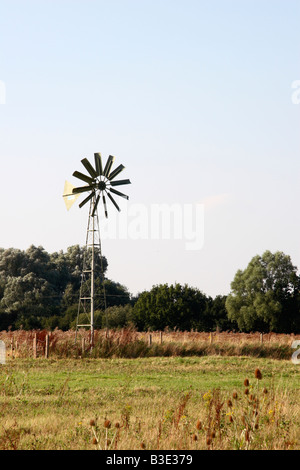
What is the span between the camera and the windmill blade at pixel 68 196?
106 ft

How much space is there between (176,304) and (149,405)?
1757 inches

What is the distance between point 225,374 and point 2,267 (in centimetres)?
5457

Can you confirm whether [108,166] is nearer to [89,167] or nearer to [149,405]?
[89,167]

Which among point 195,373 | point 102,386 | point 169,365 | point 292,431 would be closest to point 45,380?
point 102,386

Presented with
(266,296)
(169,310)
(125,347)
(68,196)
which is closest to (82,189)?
(68,196)

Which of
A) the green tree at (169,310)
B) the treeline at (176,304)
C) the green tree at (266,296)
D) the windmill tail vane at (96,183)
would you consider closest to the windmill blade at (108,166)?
the windmill tail vane at (96,183)

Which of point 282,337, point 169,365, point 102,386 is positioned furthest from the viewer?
point 282,337

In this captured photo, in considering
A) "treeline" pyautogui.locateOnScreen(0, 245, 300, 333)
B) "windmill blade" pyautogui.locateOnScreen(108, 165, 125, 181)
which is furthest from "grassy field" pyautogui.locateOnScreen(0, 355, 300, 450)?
"treeline" pyautogui.locateOnScreen(0, 245, 300, 333)

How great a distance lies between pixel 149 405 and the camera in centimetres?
1192

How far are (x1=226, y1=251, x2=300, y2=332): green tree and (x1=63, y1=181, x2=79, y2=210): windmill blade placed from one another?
3028cm

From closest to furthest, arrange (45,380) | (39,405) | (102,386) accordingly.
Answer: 1. (39,405)
2. (102,386)
3. (45,380)

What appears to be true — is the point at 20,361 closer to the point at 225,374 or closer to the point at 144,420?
the point at 225,374

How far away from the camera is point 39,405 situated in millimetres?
12391

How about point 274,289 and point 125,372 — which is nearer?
point 125,372
